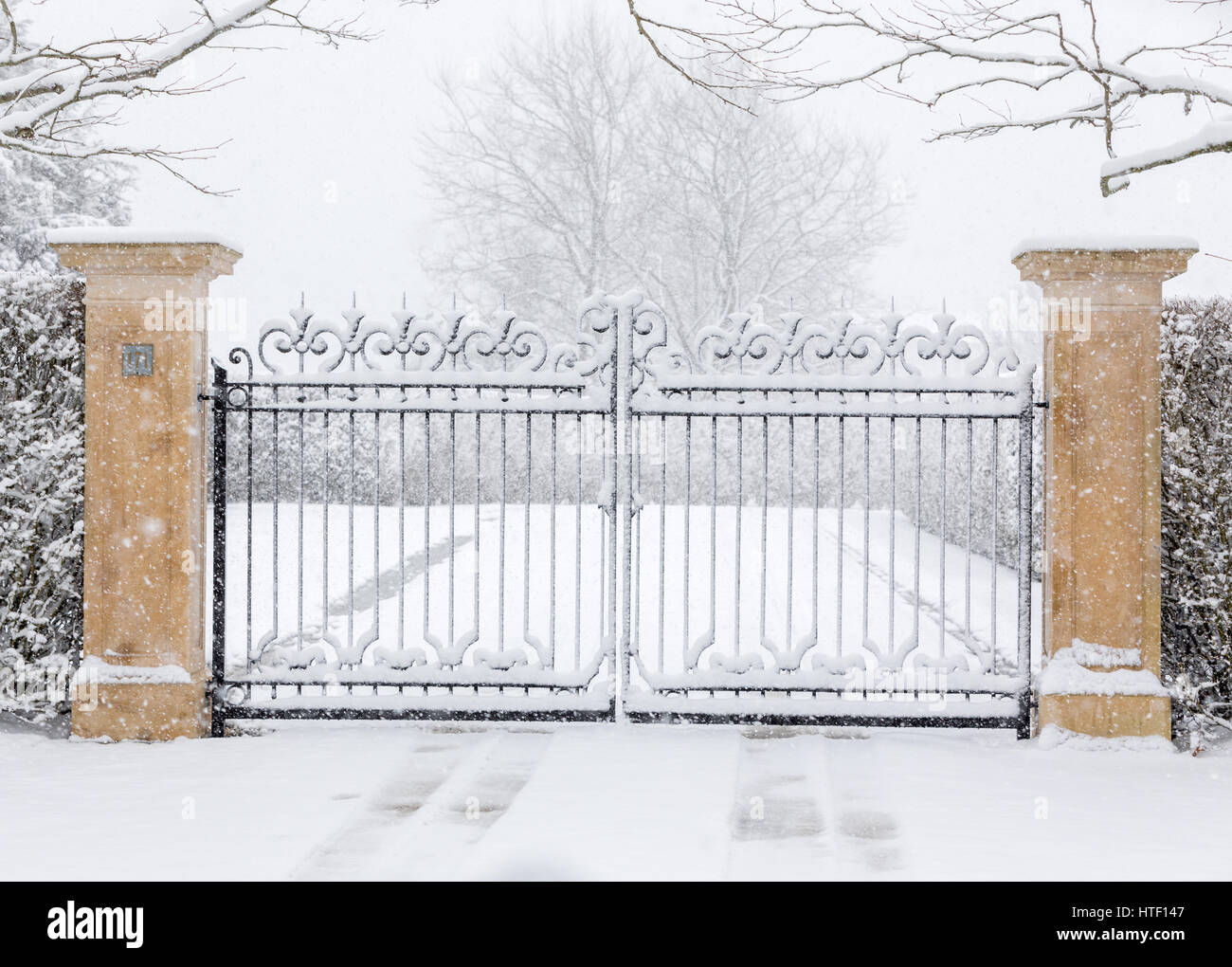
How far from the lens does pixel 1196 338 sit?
5715 millimetres

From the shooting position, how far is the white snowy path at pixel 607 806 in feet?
13.3

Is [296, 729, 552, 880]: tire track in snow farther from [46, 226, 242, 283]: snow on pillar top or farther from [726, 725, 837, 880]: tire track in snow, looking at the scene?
[46, 226, 242, 283]: snow on pillar top

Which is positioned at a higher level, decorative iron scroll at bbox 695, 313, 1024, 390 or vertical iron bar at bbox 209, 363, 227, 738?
decorative iron scroll at bbox 695, 313, 1024, 390

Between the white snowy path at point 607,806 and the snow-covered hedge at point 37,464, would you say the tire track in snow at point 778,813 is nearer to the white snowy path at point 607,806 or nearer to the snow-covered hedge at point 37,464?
A: the white snowy path at point 607,806

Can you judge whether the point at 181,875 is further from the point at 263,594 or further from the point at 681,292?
the point at 681,292

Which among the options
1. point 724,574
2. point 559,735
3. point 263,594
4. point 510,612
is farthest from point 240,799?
point 724,574

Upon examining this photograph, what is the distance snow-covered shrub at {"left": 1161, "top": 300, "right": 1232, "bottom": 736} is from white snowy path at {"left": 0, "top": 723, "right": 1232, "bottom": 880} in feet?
1.23

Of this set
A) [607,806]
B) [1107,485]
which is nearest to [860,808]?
[607,806]

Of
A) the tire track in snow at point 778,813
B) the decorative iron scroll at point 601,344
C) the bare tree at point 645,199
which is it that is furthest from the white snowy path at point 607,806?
the bare tree at point 645,199

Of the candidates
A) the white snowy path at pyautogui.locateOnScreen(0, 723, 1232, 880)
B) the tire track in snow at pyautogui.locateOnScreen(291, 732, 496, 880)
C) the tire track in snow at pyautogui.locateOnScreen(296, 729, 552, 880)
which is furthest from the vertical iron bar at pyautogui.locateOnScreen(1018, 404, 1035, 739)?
the tire track in snow at pyautogui.locateOnScreen(291, 732, 496, 880)

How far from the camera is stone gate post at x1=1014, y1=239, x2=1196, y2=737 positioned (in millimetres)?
5637

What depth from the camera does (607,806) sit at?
4703 mm

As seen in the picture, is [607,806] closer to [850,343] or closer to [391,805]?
[391,805]

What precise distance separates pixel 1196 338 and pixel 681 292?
2415 centimetres
